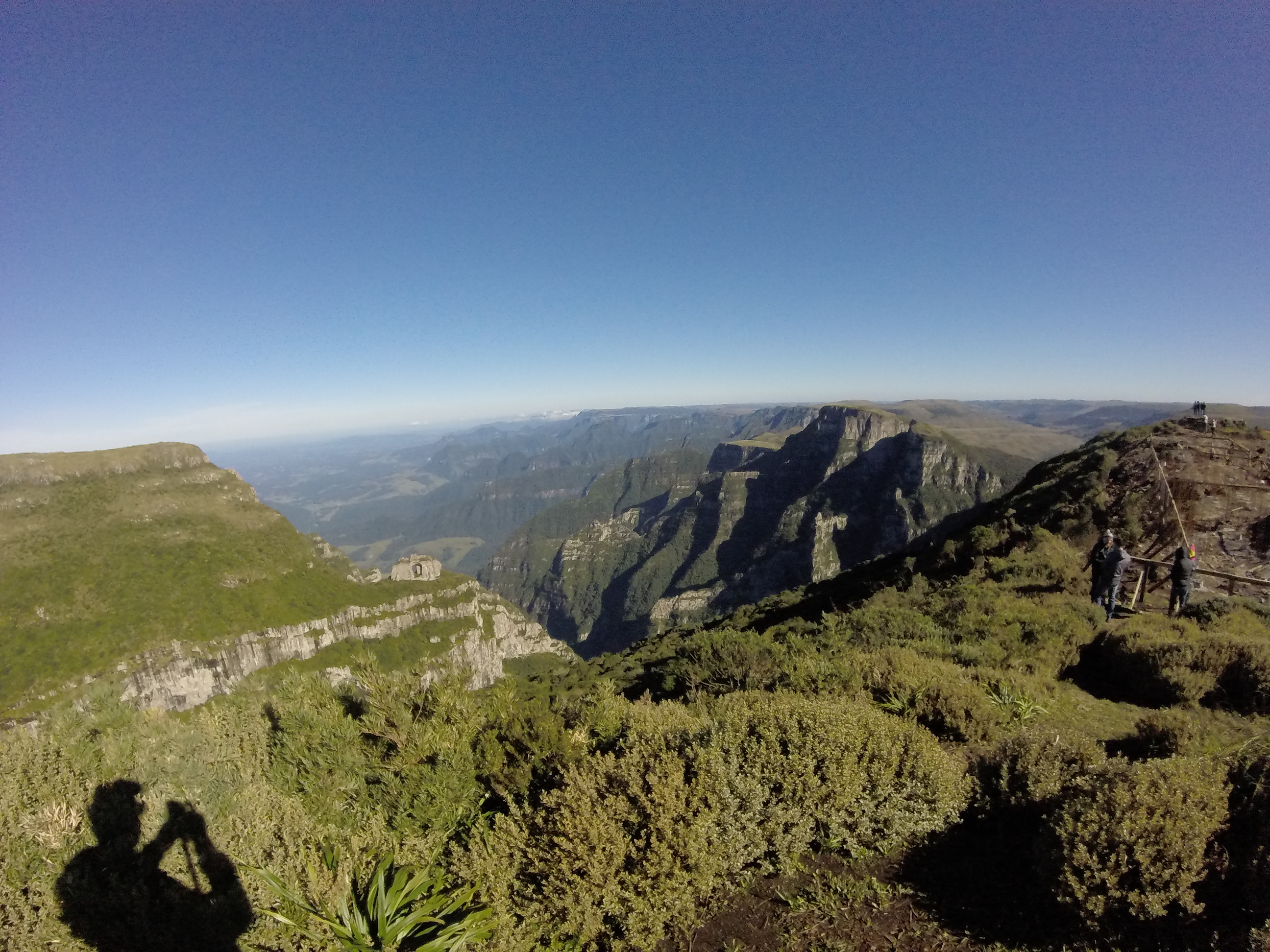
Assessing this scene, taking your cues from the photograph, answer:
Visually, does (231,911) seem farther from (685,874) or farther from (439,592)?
(439,592)

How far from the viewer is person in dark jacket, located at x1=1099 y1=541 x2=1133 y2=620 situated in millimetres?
15391

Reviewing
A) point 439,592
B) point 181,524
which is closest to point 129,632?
point 181,524

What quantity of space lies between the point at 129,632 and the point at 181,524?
88.0ft

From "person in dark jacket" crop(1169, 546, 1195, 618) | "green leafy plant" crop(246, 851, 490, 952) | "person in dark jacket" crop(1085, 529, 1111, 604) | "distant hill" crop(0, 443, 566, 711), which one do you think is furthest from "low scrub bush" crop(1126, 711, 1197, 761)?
"distant hill" crop(0, 443, 566, 711)

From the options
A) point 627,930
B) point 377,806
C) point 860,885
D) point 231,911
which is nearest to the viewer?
point 627,930

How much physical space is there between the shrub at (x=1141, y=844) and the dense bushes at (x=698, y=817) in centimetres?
177

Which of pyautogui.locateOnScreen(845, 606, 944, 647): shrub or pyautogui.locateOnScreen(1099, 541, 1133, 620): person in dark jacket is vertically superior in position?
pyautogui.locateOnScreen(1099, 541, 1133, 620): person in dark jacket

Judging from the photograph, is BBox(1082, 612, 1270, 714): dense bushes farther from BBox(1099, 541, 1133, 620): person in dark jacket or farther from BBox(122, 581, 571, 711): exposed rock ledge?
BBox(122, 581, 571, 711): exposed rock ledge

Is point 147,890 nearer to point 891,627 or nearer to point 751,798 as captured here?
point 751,798

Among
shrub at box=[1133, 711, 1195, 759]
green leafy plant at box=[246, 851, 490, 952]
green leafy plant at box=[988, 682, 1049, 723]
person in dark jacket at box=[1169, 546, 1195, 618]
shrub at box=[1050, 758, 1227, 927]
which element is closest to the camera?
shrub at box=[1050, 758, 1227, 927]

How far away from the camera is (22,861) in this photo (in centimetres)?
820

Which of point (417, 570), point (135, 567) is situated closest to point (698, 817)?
point (135, 567)

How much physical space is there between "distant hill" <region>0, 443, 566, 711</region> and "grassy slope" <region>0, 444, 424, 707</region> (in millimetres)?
195

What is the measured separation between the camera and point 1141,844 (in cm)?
516
